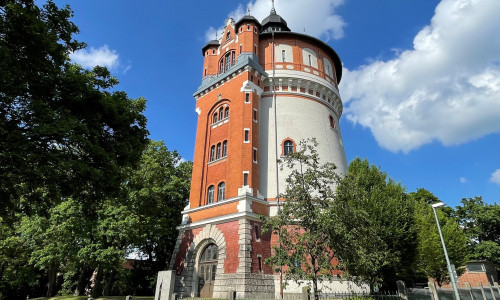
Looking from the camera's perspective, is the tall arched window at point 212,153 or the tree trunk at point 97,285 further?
the tall arched window at point 212,153

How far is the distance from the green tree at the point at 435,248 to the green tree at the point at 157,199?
21520 mm

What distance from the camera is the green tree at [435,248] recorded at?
26.1 metres

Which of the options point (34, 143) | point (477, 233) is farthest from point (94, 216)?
point (477, 233)

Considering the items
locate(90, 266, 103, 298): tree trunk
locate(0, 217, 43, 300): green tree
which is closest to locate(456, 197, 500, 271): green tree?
locate(90, 266, 103, 298): tree trunk

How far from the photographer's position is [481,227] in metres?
42.6

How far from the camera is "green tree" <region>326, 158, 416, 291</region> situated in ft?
44.5

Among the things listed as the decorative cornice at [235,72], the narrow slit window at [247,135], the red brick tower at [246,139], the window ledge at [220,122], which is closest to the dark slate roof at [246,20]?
the red brick tower at [246,139]

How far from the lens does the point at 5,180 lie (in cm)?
1330

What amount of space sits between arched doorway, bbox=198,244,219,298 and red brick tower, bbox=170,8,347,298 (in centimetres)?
7

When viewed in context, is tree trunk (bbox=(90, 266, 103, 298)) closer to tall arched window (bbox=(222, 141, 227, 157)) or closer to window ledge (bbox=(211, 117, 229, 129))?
tall arched window (bbox=(222, 141, 227, 157))

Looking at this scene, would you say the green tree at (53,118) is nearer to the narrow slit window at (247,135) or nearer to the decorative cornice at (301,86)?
the narrow slit window at (247,135)

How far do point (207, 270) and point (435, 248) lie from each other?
1966 centimetres

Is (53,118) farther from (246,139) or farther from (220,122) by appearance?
(220,122)

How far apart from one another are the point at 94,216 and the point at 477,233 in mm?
48279
